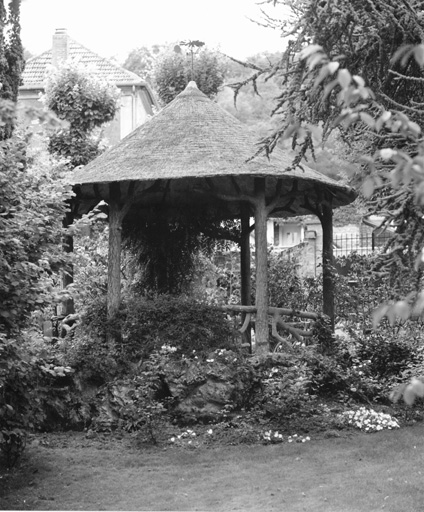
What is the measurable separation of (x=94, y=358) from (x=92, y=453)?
182 centimetres

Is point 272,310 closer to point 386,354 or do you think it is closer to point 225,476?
point 386,354

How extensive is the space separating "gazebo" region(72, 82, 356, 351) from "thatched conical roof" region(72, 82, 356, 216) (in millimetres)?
14

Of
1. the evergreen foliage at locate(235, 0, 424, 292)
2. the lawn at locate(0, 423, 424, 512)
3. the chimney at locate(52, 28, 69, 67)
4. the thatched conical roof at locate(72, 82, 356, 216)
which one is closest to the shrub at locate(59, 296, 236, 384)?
the lawn at locate(0, 423, 424, 512)

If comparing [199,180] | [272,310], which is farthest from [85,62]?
[272,310]

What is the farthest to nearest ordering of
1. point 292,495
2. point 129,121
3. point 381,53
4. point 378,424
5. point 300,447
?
point 129,121 → point 378,424 → point 300,447 → point 292,495 → point 381,53

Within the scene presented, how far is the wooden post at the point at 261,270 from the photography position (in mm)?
12078

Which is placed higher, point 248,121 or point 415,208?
point 248,121

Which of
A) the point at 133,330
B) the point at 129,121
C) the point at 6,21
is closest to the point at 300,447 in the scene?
the point at 133,330

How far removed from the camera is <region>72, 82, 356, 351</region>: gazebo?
1188 cm

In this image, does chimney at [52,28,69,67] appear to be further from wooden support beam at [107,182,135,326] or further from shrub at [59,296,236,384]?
shrub at [59,296,236,384]

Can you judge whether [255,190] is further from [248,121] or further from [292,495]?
[248,121]

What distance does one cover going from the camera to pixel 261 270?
1224cm

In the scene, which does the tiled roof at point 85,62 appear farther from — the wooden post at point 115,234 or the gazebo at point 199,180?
the wooden post at point 115,234

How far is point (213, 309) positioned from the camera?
38.6 feet
